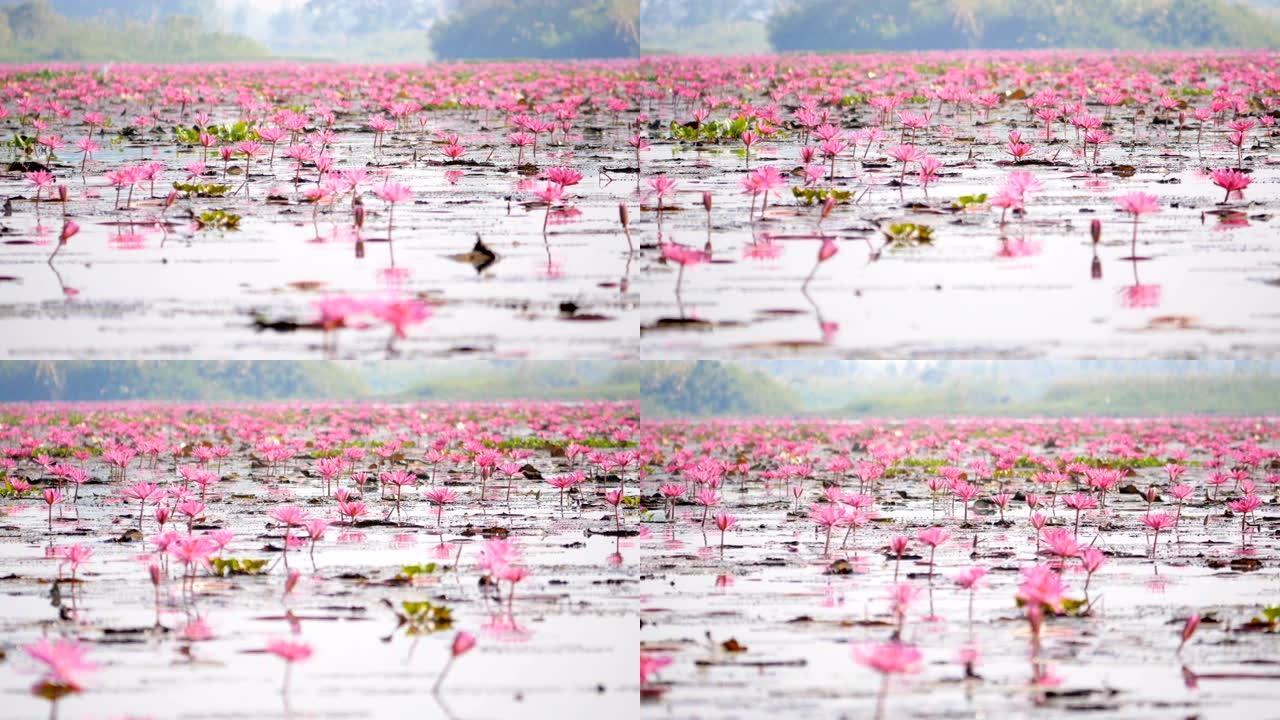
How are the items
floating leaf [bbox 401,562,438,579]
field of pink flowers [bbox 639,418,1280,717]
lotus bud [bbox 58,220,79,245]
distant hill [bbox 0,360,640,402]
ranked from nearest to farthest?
field of pink flowers [bbox 639,418,1280,717] → lotus bud [bbox 58,220,79,245] → floating leaf [bbox 401,562,438,579] → distant hill [bbox 0,360,640,402]

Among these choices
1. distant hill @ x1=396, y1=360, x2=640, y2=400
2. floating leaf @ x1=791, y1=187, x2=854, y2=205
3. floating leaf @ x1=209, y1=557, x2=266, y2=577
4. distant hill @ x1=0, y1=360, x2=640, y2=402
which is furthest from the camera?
distant hill @ x1=0, y1=360, x2=640, y2=402

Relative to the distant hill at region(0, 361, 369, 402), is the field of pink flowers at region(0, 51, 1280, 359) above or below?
above

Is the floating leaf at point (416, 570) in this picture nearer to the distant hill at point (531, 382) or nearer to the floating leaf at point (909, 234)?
the floating leaf at point (909, 234)

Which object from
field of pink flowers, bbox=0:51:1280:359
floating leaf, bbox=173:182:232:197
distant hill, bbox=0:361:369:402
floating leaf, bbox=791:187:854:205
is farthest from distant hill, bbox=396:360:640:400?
floating leaf, bbox=173:182:232:197

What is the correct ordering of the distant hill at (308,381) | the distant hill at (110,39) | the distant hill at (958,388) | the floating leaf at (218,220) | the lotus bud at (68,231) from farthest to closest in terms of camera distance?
1. the distant hill at (958,388)
2. the distant hill at (308,381)
3. the distant hill at (110,39)
4. the floating leaf at (218,220)
5. the lotus bud at (68,231)

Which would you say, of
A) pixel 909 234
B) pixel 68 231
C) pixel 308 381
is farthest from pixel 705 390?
pixel 68 231

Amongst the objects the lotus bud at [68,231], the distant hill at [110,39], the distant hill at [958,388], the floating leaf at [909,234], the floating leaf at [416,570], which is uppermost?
the distant hill at [110,39]

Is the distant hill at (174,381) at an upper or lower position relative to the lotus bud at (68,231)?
lower

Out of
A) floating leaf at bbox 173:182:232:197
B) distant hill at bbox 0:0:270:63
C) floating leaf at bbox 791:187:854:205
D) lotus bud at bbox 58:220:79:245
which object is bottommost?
lotus bud at bbox 58:220:79:245

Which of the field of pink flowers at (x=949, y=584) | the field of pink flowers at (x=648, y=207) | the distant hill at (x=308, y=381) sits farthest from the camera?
the distant hill at (x=308, y=381)

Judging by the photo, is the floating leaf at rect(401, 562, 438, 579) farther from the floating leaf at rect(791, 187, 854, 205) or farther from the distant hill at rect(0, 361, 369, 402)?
the distant hill at rect(0, 361, 369, 402)

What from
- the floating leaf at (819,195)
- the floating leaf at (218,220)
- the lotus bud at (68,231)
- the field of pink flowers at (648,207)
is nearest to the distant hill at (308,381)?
the field of pink flowers at (648,207)

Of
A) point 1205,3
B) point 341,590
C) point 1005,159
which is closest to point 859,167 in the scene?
point 1005,159

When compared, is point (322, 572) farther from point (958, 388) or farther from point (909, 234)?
point (958, 388)
